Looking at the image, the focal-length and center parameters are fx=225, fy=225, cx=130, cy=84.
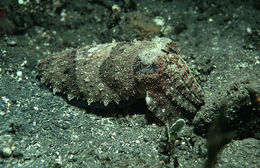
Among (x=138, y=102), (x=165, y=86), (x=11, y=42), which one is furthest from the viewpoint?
(x=11, y=42)

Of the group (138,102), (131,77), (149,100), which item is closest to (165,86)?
(149,100)

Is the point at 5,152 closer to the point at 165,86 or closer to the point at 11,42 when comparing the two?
the point at 165,86

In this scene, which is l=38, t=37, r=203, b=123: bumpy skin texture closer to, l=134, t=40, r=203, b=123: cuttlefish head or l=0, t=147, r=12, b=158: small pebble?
l=134, t=40, r=203, b=123: cuttlefish head

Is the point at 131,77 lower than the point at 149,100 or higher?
higher

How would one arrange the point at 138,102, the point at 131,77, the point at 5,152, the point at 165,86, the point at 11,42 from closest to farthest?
the point at 5,152, the point at 165,86, the point at 131,77, the point at 138,102, the point at 11,42

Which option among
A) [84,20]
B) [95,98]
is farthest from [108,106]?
[84,20]

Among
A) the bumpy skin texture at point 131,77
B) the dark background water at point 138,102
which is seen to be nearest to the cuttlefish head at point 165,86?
the bumpy skin texture at point 131,77

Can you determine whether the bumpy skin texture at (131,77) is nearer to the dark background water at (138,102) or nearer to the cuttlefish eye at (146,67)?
the cuttlefish eye at (146,67)
